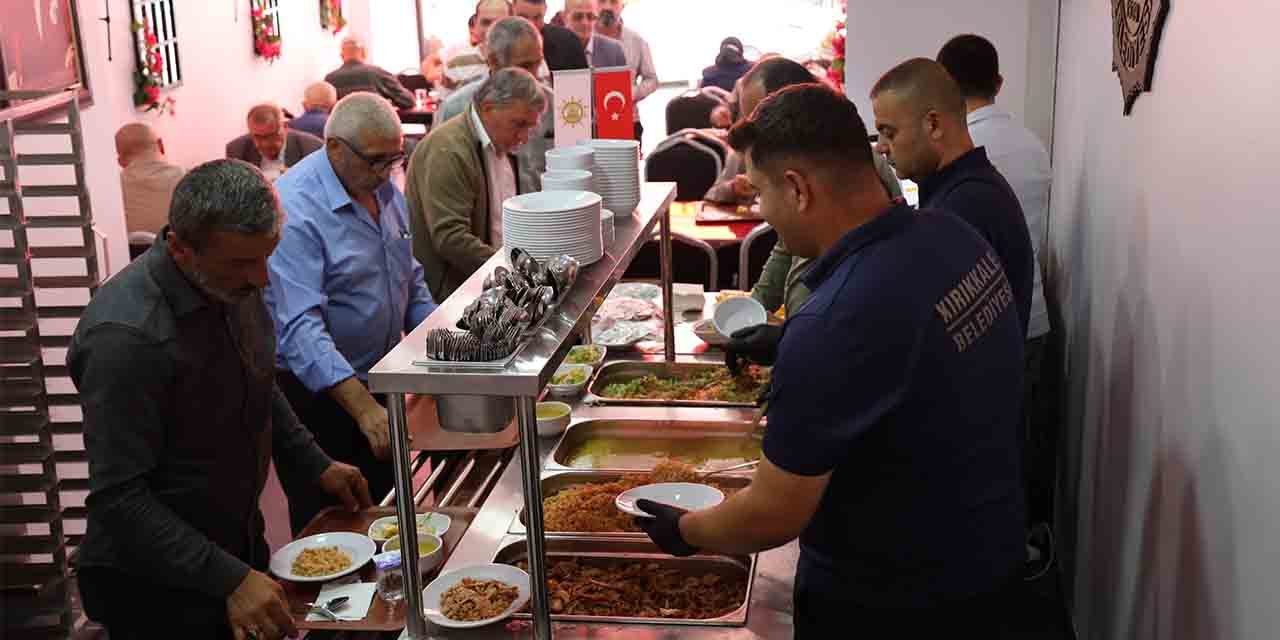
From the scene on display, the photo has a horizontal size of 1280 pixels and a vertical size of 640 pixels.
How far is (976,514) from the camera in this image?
1.76m

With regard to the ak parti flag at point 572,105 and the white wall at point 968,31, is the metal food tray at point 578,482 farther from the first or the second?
the white wall at point 968,31

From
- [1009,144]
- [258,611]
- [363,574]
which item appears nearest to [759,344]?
[363,574]

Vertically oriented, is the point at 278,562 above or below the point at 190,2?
below

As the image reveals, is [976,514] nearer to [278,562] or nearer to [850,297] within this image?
[850,297]

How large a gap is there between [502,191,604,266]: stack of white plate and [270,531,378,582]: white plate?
0.63 metres

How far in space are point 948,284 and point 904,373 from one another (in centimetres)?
15

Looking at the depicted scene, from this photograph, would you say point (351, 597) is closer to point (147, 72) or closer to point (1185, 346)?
point (1185, 346)

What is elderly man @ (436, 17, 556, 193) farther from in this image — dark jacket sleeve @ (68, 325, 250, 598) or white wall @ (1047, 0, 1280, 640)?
dark jacket sleeve @ (68, 325, 250, 598)

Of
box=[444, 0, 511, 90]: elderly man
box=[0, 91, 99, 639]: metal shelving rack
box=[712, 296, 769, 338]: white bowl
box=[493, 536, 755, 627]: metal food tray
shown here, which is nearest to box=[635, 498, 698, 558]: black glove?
box=[493, 536, 755, 627]: metal food tray

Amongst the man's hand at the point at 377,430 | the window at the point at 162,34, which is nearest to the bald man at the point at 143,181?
the window at the point at 162,34

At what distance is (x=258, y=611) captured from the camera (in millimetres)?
2066

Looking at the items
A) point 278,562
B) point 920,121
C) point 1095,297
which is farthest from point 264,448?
point 1095,297

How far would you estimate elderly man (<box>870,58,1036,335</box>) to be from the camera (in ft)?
9.45

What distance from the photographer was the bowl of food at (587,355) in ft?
11.2
